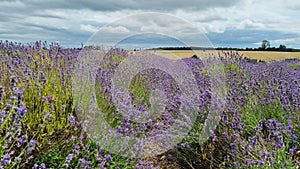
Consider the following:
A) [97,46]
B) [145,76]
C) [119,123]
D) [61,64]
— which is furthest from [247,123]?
[97,46]

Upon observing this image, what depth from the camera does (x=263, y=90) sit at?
3.56m

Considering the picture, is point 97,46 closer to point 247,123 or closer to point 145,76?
point 145,76

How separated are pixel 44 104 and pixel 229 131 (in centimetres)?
139

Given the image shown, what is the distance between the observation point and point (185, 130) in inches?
121

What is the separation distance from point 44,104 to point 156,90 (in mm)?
1924

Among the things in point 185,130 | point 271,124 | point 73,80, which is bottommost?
point 185,130

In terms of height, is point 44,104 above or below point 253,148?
above

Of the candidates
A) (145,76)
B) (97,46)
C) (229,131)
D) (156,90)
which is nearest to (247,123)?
(229,131)

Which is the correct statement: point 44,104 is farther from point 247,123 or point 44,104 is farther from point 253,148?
point 247,123

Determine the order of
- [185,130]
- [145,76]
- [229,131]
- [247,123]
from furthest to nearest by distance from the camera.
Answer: [145,76], [185,130], [247,123], [229,131]

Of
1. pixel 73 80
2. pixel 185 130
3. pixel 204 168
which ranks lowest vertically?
pixel 204 168

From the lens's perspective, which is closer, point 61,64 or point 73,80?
point 73,80

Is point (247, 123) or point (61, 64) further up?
point (61, 64)

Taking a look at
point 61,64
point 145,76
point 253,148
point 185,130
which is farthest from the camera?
point 145,76
